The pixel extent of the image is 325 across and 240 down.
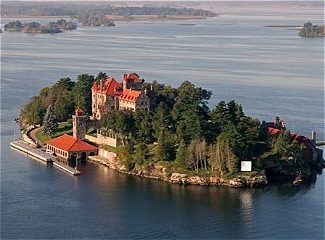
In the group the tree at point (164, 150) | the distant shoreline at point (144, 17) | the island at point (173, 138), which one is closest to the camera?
the island at point (173, 138)

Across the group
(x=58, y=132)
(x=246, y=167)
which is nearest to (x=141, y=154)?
(x=246, y=167)

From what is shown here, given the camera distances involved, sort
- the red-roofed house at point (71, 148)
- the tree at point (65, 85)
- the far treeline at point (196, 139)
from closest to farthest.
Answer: the far treeline at point (196, 139) → the red-roofed house at point (71, 148) → the tree at point (65, 85)

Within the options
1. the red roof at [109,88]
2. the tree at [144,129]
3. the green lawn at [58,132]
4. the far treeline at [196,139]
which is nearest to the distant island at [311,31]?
the red roof at [109,88]

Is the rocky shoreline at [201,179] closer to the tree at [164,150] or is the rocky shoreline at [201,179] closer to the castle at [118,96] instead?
the tree at [164,150]

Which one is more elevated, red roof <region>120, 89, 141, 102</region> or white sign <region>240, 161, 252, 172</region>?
red roof <region>120, 89, 141, 102</region>

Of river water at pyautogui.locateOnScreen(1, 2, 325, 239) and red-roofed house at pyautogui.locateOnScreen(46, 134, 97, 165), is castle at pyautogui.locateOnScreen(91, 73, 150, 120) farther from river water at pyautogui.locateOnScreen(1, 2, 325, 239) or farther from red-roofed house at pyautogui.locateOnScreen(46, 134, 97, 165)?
river water at pyautogui.locateOnScreen(1, 2, 325, 239)

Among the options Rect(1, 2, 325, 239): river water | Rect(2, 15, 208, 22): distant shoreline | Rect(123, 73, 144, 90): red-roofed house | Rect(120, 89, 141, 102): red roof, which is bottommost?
Rect(1, 2, 325, 239): river water

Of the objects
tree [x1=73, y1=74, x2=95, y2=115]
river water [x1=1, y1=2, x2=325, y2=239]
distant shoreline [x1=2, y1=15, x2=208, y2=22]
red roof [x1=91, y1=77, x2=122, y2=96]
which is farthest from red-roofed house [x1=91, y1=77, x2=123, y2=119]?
distant shoreline [x1=2, y1=15, x2=208, y2=22]

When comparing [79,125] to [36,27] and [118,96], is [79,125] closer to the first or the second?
[118,96]
